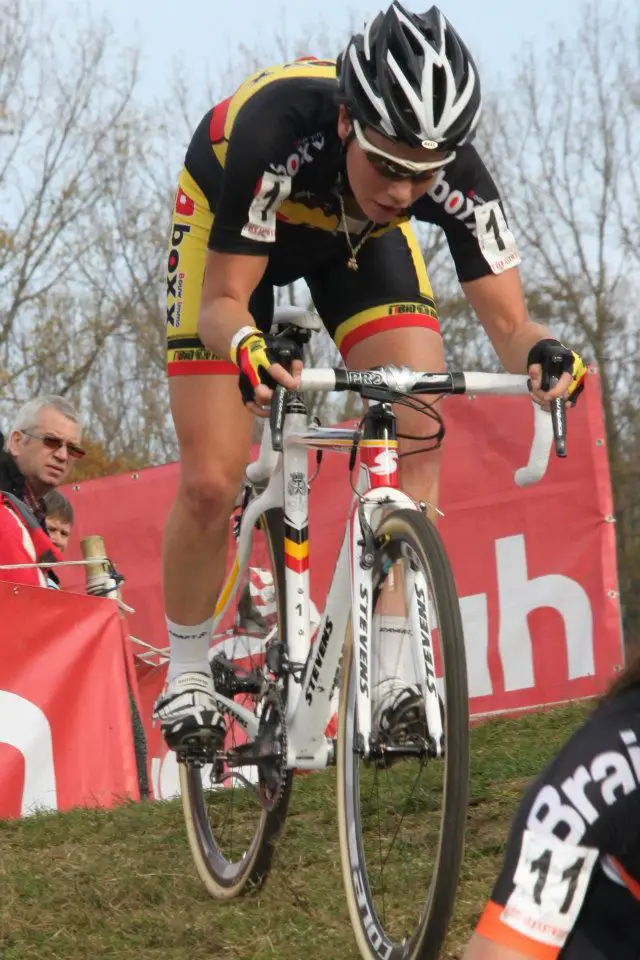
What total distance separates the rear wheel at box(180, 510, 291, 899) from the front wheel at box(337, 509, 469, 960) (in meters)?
0.50

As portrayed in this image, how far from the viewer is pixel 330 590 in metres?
3.65

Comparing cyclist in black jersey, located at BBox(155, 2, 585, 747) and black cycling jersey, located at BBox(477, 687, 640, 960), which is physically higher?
cyclist in black jersey, located at BBox(155, 2, 585, 747)

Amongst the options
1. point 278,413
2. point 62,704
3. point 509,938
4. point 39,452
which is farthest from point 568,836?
point 39,452

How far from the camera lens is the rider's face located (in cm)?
357

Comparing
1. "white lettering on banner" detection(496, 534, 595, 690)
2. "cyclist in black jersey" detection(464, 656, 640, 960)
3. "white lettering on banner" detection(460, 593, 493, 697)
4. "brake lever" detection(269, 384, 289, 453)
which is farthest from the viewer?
"white lettering on banner" detection(460, 593, 493, 697)

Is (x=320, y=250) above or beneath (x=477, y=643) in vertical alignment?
above

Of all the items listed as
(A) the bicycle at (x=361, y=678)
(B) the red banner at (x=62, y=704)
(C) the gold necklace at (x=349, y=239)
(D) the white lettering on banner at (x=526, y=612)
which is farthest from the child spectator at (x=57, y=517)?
(C) the gold necklace at (x=349, y=239)

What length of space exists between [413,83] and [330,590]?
1296mm

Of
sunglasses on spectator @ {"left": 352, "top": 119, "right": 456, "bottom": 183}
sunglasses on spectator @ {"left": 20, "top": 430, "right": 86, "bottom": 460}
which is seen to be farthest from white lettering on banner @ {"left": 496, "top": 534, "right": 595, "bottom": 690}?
sunglasses on spectator @ {"left": 352, "top": 119, "right": 456, "bottom": 183}

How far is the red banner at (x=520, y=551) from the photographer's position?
845 centimetres

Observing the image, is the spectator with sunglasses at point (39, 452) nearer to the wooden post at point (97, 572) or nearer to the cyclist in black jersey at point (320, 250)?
the wooden post at point (97, 572)

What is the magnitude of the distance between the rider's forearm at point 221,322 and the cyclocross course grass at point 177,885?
5.18ft

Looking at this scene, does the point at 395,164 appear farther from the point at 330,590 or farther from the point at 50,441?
the point at 50,441

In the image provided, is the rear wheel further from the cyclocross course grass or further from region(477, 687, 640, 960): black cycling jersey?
region(477, 687, 640, 960): black cycling jersey
